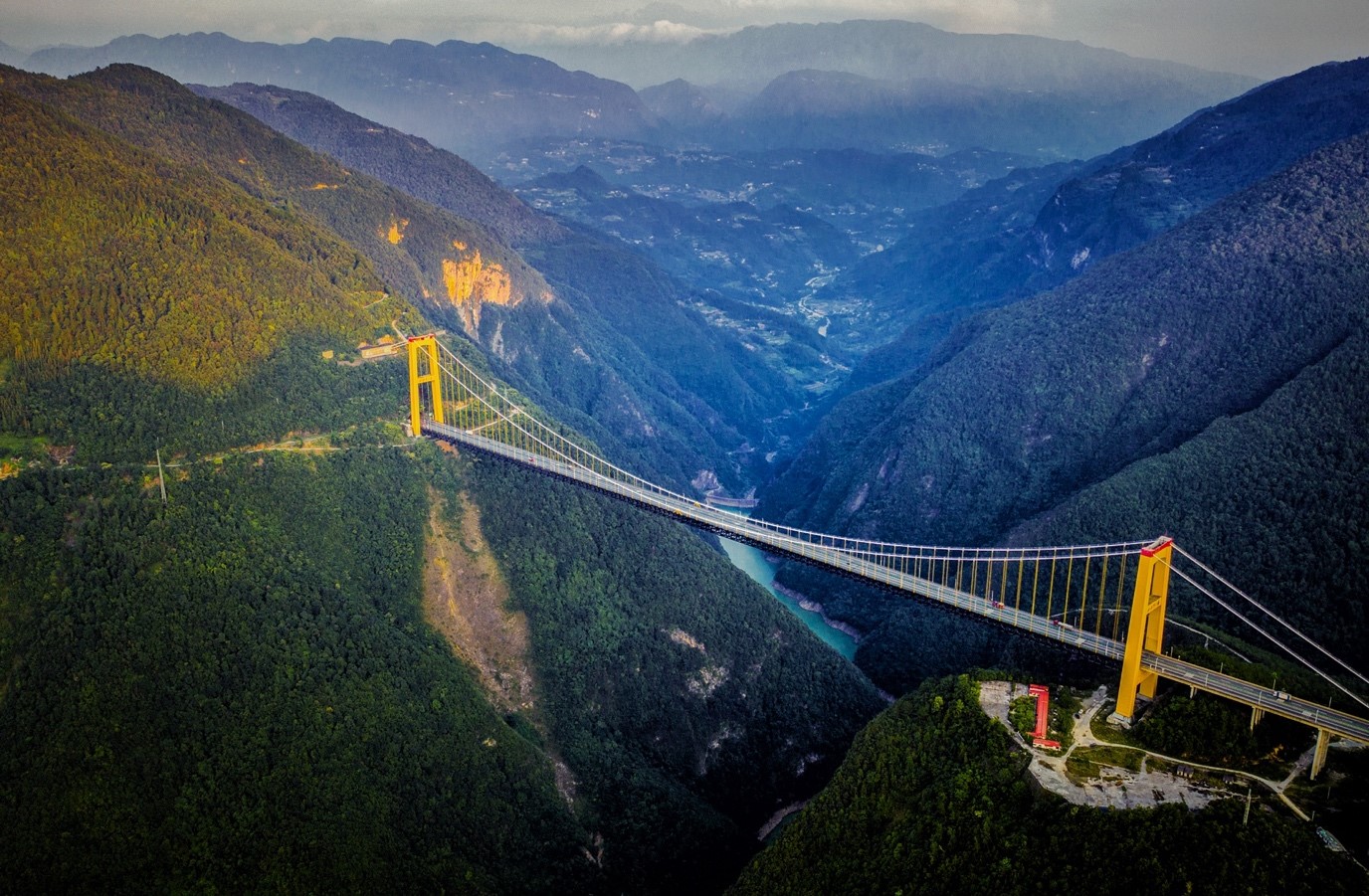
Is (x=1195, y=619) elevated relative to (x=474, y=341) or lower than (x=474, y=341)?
lower

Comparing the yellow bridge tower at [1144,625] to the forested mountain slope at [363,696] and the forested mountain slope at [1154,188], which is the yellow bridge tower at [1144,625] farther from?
the forested mountain slope at [1154,188]

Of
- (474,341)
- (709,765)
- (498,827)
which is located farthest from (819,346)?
(498,827)

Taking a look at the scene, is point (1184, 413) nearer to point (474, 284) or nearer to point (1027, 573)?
point (1027, 573)

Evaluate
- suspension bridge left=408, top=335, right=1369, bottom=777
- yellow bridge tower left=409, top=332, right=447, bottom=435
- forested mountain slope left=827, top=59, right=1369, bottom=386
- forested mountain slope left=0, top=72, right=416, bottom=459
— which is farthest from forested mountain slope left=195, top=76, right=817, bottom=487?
forested mountain slope left=0, top=72, right=416, bottom=459

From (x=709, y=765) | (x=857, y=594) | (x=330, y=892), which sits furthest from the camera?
(x=857, y=594)

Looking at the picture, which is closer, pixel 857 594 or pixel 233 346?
pixel 233 346

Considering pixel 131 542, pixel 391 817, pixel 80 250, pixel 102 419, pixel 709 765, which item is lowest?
pixel 709 765

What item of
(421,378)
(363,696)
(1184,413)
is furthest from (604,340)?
(363,696)

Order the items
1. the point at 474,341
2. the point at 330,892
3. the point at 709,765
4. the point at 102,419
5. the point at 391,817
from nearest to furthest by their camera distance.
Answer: the point at 330,892
the point at 391,817
the point at 102,419
the point at 709,765
the point at 474,341

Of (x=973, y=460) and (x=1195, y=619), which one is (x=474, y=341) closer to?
(x=973, y=460)
